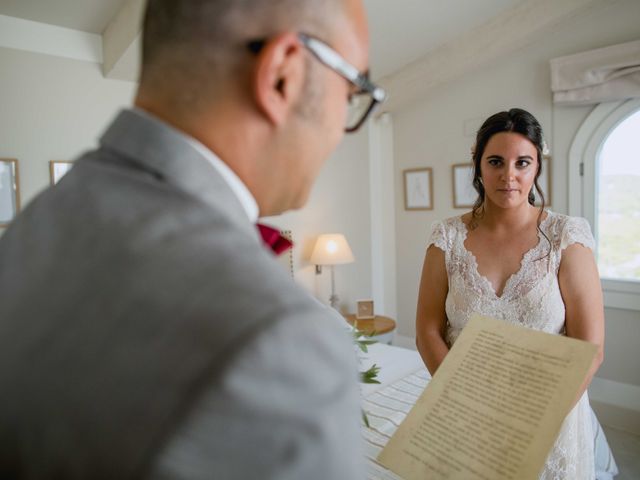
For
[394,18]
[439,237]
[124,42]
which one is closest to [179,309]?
[439,237]

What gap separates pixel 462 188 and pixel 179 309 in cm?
401

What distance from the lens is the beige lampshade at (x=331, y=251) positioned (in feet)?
13.7

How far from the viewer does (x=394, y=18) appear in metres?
3.37

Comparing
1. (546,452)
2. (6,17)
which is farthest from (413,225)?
(546,452)

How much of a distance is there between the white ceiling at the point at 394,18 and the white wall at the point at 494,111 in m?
0.45

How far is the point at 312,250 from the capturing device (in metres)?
4.55

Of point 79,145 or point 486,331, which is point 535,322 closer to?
point 486,331

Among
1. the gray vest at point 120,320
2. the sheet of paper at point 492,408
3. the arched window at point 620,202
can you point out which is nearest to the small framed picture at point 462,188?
the arched window at point 620,202

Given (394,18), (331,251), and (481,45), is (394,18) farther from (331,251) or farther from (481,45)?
(331,251)

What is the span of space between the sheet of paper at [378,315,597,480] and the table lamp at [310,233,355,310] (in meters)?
3.22

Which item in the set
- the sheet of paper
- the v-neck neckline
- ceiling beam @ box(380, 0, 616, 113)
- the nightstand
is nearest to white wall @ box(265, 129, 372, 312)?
the nightstand

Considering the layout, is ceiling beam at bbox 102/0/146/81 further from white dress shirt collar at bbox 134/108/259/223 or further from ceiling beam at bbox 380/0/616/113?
white dress shirt collar at bbox 134/108/259/223

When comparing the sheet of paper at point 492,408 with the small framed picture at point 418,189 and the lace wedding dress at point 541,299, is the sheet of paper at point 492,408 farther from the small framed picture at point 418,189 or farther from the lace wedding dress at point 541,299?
the small framed picture at point 418,189

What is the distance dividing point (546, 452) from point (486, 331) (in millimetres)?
271
